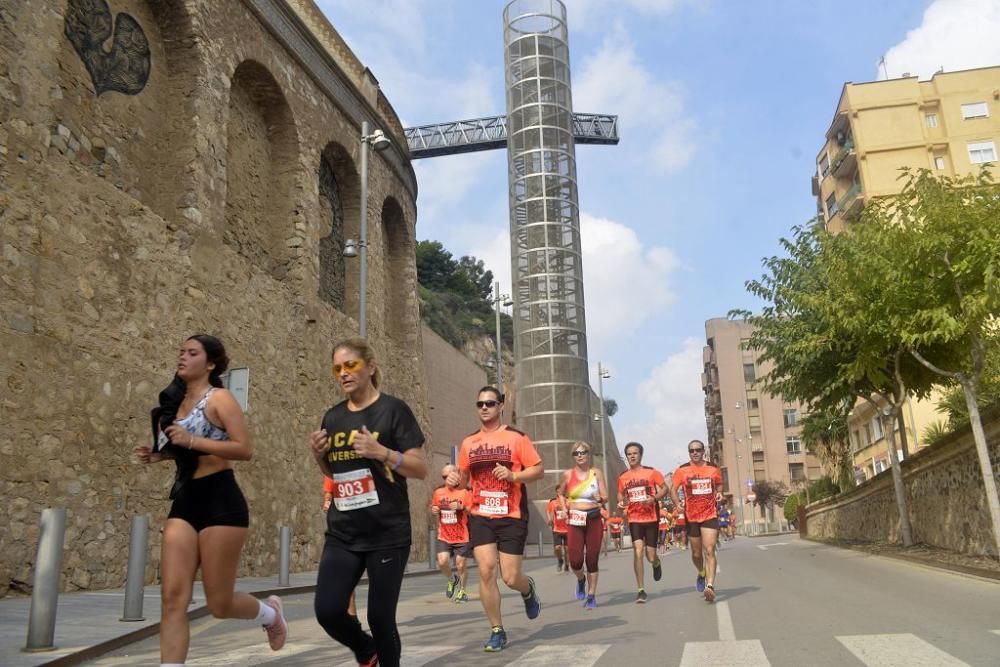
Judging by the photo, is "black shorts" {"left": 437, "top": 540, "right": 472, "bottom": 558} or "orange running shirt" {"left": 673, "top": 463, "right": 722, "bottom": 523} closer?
"orange running shirt" {"left": 673, "top": 463, "right": 722, "bottom": 523}

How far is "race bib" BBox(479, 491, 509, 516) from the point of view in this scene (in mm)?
6906

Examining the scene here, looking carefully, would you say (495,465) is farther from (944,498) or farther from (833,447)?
(833,447)

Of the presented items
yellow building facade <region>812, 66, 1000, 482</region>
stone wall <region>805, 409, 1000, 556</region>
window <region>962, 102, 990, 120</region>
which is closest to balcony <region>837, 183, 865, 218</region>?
yellow building facade <region>812, 66, 1000, 482</region>

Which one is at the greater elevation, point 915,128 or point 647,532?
point 915,128

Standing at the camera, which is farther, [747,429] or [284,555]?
[747,429]

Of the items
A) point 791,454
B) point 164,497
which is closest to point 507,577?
point 164,497

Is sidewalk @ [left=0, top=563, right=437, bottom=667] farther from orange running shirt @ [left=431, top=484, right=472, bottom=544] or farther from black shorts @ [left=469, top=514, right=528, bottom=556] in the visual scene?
orange running shirt @ [left=431, top=484, right=472, bottom=544]

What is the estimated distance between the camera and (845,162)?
4638cm

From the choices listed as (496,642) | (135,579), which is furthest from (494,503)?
(135,579)

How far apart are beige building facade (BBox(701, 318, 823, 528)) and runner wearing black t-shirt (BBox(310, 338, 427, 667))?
8273 centimetres

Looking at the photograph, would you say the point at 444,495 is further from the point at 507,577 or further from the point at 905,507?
the point at 905,507

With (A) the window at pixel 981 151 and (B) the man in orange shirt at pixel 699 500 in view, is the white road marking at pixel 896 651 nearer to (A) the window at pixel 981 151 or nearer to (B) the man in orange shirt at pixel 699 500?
(B) the man in orange shirt at pixel 699 500

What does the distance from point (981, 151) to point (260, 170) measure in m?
38.6

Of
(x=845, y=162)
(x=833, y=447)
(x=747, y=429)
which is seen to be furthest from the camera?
(x=747, y=429)
